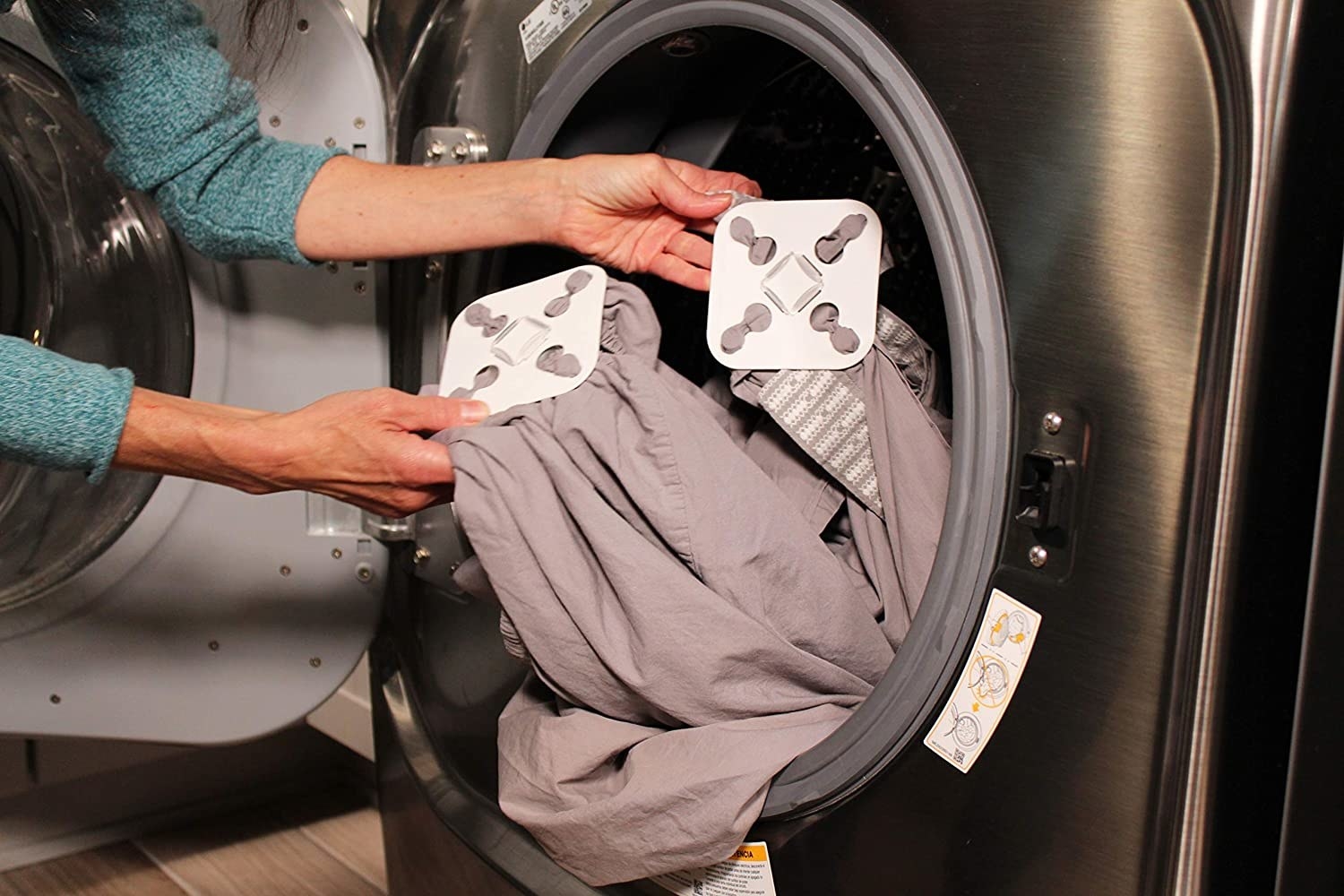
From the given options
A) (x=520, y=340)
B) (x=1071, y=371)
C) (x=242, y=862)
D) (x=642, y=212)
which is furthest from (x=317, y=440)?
(x=242, y=862)

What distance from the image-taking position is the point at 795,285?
0.77 meters

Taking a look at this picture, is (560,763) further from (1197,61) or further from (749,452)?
(1197,61)

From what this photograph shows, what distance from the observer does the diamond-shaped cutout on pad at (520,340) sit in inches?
33.8

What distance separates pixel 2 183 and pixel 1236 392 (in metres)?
1.09

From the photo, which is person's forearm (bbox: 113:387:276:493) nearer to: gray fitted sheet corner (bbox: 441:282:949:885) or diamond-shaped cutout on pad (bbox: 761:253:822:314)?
gray fitted sheet corner (bbox: 441:282:949:885)

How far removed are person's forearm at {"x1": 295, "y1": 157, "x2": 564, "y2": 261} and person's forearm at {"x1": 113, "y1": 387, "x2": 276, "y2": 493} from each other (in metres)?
0.19

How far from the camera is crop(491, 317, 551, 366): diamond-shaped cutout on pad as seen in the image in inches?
33.8

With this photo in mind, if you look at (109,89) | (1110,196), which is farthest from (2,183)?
(1110,196)

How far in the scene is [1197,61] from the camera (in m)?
0.52

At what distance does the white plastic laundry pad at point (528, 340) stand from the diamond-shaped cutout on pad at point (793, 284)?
130 millimetres

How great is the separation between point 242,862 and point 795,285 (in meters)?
1.08

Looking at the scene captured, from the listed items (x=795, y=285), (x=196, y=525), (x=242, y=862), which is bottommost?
(x=242, y=862)

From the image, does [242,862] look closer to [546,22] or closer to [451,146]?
[451,146]

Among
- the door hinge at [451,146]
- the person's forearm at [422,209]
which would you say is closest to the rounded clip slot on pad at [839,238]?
the person's forearm at [422,209]
